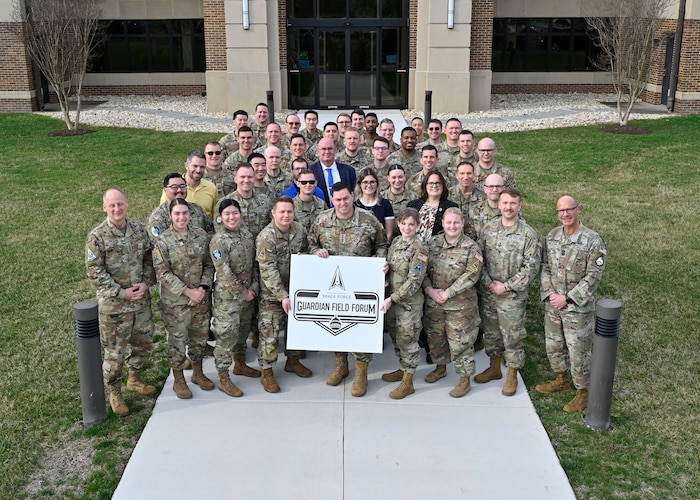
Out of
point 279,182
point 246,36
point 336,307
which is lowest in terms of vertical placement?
point 336,307

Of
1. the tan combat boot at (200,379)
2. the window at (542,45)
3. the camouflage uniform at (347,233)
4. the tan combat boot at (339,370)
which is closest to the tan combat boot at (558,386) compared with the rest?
the tan combat boot at (339,370)

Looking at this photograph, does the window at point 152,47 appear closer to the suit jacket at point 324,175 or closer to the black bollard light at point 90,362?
the suit jacket at point 324,175

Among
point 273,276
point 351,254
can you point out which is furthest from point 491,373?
point 273,276

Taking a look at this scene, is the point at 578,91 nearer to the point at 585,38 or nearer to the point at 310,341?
the point at 585,38

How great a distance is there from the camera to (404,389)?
6703mm

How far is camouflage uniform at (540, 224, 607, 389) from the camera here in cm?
620

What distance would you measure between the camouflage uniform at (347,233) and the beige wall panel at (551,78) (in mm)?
21863

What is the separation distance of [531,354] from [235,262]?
126 inches

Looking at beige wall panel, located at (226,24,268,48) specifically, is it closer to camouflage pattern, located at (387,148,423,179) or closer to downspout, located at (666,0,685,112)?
downspout, located at (666,0,685,112)

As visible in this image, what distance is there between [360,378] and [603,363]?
208cm

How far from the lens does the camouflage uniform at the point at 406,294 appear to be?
6.36 meters

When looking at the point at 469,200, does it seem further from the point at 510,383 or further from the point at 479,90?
the point at 479,90

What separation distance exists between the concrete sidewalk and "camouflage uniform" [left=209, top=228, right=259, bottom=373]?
0.52m

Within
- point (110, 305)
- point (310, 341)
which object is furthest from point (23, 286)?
point (310, 341)
